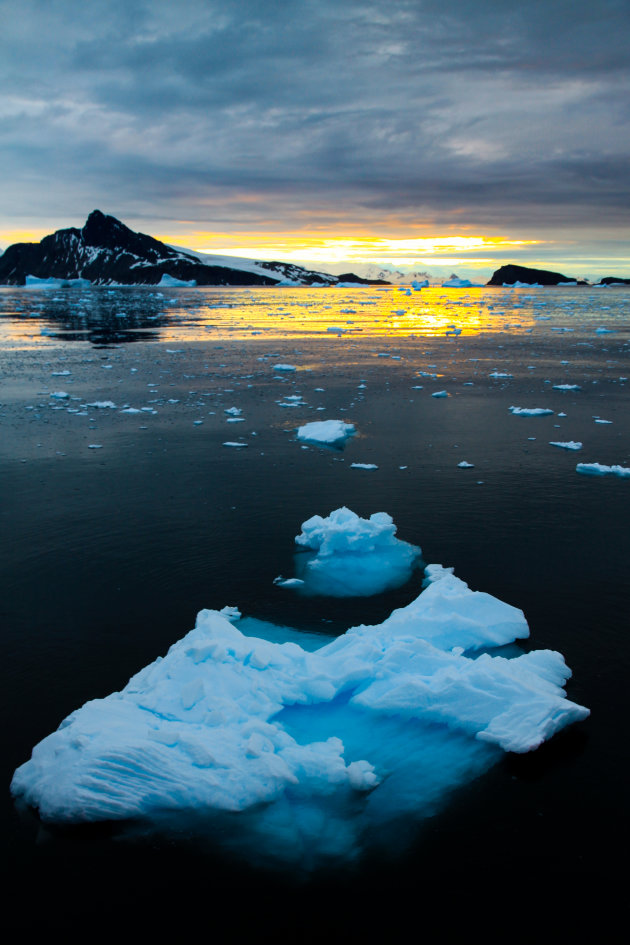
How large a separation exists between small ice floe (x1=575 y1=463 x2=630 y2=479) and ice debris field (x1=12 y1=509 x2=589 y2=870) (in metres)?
6.90

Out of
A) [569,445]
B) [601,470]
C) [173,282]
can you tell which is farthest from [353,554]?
[173,282]

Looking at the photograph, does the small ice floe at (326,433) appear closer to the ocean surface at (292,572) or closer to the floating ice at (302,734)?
the ocean surface at (292,572)

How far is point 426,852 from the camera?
5.20m

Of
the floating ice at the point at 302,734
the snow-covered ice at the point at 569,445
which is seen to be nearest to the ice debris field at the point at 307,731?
the floating ice at the point at 302,734

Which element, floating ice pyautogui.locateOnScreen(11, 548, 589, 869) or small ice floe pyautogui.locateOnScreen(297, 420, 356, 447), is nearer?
floating ice pyautogui.locateOnScreen(11, 548, 589, 869)

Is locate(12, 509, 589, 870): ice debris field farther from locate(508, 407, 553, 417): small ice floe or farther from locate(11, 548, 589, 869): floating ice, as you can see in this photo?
locate(508, 407, 553, 417): small ice floe

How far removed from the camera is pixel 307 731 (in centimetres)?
634

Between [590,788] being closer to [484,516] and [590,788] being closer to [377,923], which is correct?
[377,923]

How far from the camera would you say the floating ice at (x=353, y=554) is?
31.1 feet

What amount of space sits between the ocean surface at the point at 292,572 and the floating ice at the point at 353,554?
34 cm

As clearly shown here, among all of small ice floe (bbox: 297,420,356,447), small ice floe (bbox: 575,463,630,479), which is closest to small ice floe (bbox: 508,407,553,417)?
small ice floe (bbox: 575,463,630,479)

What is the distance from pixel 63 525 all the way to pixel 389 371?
1790 centimetres

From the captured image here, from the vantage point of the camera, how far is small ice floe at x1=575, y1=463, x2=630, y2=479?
1373cm

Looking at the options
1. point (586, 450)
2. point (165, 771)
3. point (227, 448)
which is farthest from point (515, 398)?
point (165, 771)
